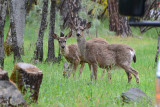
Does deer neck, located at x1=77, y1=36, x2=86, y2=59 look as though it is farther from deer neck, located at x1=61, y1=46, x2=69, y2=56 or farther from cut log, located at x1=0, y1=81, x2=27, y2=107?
cut log, located at x1=0, y1=81, x2=27, y2=107

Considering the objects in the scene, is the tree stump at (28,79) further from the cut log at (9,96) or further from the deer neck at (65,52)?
the deer neck at (65,52)

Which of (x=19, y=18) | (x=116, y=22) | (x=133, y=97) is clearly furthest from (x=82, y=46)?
(x=116, y=22)

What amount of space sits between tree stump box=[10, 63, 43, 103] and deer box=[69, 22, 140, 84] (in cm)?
354

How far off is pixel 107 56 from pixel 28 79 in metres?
4.08

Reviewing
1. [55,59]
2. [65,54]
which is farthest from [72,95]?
[55,59]

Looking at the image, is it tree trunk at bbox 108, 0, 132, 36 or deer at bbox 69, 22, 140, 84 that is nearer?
deer at bbox 69, 22, 140, 84

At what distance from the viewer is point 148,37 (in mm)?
23281

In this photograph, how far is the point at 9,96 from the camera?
5.44 m

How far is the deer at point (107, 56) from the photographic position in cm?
944

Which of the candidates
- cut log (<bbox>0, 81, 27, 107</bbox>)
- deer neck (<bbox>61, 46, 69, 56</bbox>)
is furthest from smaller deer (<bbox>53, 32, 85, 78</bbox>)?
cut log (<bbox>0, 81, 27, 107</bbox>)

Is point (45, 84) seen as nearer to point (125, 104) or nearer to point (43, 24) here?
point (125, 104)

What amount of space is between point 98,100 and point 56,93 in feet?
3.52

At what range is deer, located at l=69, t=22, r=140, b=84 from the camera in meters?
9.44

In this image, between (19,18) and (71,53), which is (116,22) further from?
(71,53)
